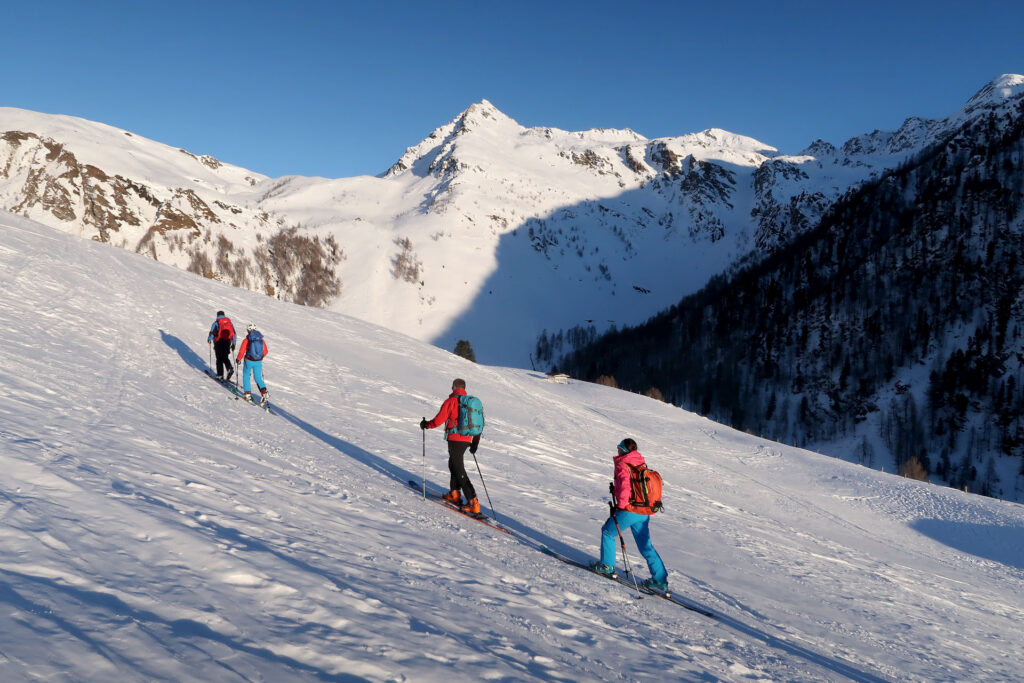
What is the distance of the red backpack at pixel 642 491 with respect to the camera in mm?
8242

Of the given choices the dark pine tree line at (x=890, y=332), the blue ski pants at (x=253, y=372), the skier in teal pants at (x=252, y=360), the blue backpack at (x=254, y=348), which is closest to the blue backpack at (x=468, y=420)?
the skier in teal pants at (x=252, y=360)

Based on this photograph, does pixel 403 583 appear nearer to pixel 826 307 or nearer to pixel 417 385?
pixel 417 385

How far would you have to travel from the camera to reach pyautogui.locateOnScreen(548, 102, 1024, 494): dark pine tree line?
339 ft

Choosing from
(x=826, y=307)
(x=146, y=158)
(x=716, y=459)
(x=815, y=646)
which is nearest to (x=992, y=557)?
(x=716, y=459)

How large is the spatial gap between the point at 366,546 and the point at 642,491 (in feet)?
12.8

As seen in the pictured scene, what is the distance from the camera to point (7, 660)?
328 centimetres

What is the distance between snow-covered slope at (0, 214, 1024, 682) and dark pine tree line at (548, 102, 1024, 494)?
289ft

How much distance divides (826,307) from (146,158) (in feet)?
680

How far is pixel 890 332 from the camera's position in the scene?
405 feet

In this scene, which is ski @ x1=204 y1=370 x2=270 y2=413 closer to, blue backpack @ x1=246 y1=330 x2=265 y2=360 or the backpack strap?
blue backpack @ x1=246 y1=330 x2=265 y2=360

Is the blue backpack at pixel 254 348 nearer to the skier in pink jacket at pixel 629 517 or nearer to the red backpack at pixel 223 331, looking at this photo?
the red backpack at pixel 223 331

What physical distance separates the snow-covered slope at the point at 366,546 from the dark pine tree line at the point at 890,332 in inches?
3468

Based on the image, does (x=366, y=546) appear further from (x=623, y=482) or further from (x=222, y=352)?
(x=222, y=352)

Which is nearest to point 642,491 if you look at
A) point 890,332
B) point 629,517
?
point 629,517
